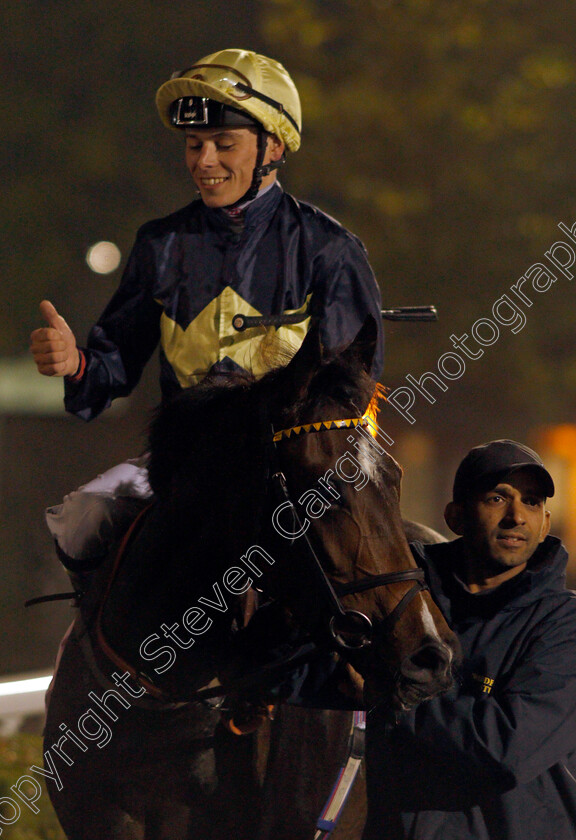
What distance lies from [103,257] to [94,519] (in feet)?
10.7

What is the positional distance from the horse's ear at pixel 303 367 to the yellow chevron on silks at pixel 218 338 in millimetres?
530

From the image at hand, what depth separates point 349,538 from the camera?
210cm

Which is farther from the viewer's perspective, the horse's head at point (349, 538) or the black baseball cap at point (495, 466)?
the black baseball cap at point (495, 466)

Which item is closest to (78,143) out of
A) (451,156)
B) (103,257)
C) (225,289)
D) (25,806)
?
(103,257)

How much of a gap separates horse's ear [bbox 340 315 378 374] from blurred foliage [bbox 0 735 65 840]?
2972 mm

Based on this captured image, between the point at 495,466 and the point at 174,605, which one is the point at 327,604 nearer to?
the point at 174,605

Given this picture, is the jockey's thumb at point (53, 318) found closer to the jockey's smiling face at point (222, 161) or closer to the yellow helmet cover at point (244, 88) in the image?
the jockey's smiling face at point (222, 161)

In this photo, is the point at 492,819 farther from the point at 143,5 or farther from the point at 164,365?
the point at 143,5

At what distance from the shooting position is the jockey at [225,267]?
2.82 metres

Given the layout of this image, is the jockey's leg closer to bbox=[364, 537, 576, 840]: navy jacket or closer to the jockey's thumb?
the jockey's thumb

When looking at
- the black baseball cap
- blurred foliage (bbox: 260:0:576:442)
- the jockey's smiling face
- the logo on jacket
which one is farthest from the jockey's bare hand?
blurred foliage (bbox: 260:0:576:442)

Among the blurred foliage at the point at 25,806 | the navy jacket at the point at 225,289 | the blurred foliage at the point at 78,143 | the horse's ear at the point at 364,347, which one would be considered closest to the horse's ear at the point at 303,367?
the horse's ear at the point at 364,347

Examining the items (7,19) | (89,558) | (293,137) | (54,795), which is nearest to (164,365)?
(89,558)

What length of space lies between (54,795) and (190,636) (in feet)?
2.50
